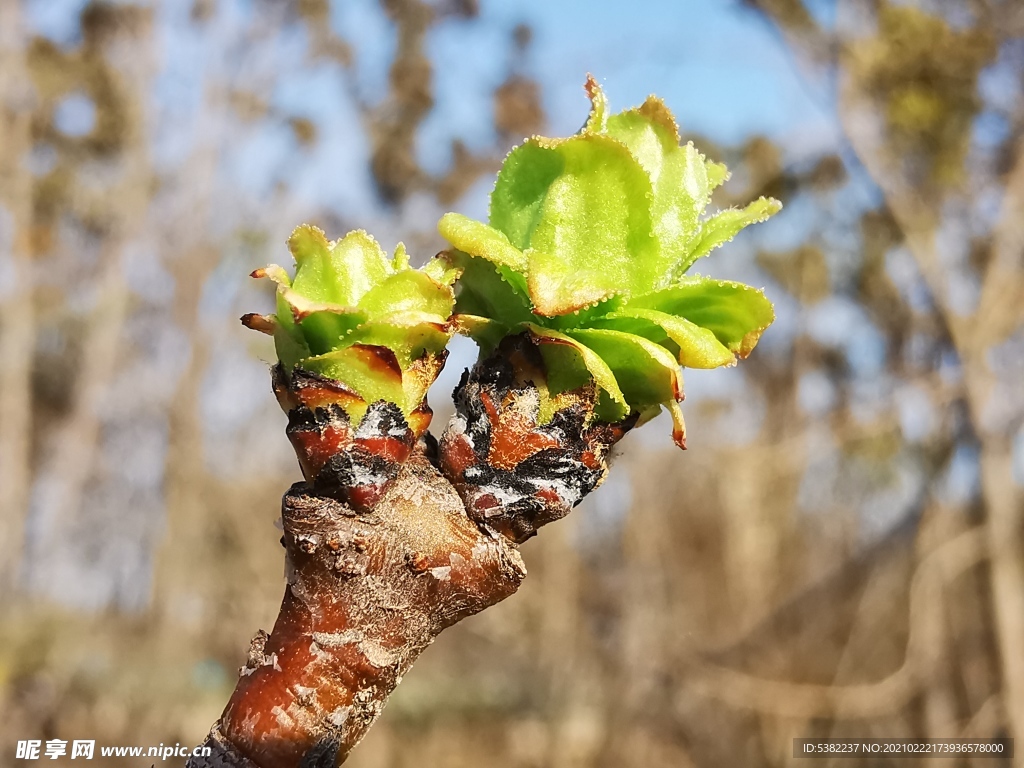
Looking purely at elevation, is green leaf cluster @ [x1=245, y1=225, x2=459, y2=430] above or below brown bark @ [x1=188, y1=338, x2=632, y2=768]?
above

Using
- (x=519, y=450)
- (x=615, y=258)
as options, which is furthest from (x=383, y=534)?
(x=615, y=258)

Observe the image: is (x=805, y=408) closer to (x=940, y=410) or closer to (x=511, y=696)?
(x=940, y=410)

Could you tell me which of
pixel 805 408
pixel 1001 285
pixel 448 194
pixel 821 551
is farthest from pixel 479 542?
pixel 821 551

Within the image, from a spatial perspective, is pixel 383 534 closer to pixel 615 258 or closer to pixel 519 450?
pixel 519 450

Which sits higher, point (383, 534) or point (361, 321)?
point (361, 321)
